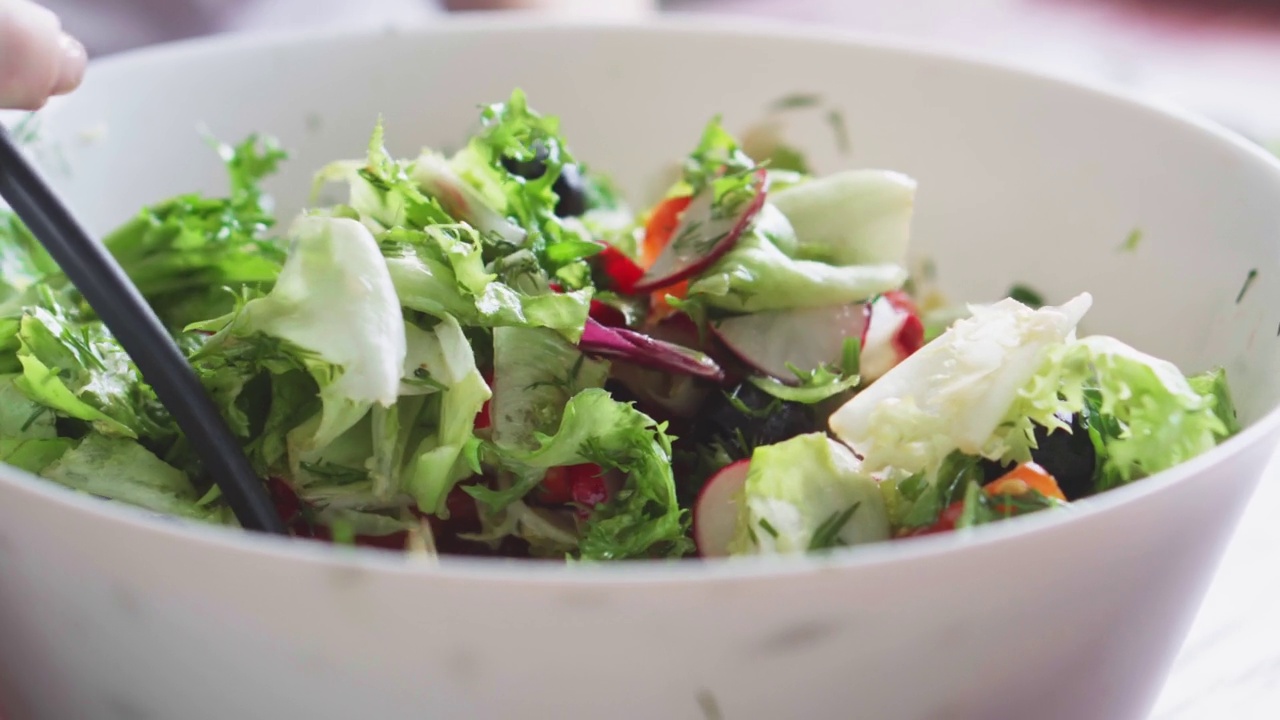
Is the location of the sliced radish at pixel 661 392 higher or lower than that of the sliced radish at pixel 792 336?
lower

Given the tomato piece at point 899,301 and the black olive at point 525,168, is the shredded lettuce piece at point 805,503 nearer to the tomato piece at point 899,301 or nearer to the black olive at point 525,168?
the tomato piece at point 899,301

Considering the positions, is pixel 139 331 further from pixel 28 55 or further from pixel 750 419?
pixel 750 419

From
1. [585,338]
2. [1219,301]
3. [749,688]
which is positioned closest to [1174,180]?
[1219,301]

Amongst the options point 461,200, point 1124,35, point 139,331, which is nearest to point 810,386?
point 461,200

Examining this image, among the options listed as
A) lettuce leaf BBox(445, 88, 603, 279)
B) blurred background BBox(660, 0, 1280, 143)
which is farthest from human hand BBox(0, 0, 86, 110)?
blurred background BBox(660, 0, 1280, 143)

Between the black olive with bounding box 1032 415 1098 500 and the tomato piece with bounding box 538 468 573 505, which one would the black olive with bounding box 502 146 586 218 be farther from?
the black olive with bounding box 1032 415 1098 500

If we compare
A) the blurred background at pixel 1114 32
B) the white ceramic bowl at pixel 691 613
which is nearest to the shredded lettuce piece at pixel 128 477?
the white ceramic bowl at pixel 691 613
